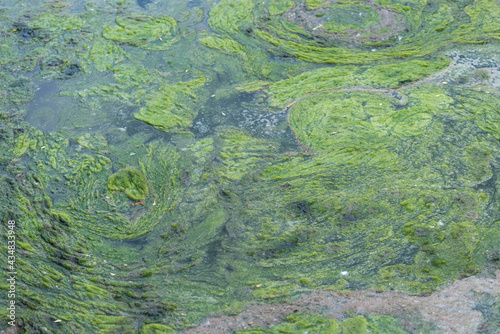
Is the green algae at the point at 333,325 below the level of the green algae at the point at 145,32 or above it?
below

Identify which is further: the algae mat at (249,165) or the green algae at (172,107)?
the green algae at (172,107)

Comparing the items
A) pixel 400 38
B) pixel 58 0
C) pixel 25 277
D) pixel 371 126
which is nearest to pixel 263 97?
pixel 371 126

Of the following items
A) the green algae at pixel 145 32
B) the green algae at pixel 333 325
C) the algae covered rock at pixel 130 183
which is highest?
the green algae at pixel 145 32

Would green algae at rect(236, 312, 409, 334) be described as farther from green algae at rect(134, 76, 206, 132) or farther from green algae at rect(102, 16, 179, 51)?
green algae at rect(102, 16, 179, 51)

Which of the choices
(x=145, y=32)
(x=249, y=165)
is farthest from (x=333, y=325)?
(x=145, y=32)

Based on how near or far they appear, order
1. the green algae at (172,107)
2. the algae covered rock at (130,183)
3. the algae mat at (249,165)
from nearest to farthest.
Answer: the algae mat at (249,165)
the algae covered rock at (130,183)
the green algae at (172,107)

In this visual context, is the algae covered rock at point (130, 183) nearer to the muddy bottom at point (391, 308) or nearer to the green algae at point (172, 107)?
the green algae at point (172, 107)

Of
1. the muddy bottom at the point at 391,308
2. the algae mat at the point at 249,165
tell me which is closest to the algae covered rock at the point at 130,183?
the algae mat at the point at 249,165
